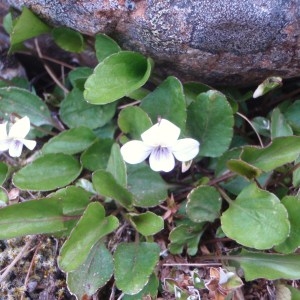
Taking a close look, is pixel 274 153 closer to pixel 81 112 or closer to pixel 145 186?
pixel 145 186

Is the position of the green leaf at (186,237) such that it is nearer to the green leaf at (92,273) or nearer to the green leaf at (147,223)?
the green leaf at (147,223)

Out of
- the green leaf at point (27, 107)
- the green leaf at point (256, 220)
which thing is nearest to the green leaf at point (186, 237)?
the green leaf at point (256, 220)

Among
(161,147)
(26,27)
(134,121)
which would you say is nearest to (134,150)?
(161,147)

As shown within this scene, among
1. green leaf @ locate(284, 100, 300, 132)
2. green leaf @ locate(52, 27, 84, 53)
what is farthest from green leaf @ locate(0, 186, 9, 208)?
green leaf @ locate(284, 100, 300, 132)

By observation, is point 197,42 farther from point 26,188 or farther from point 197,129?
point 26,188

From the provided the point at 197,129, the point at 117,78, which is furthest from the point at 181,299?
the point at 117,78

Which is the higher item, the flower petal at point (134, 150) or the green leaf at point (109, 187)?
the flower petal at point (134, 150)

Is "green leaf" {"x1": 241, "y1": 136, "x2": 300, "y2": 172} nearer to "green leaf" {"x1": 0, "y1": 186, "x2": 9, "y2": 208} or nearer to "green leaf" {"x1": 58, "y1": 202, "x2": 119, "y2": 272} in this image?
"green leaf" {"x1": 58, "y1": 202, "x2": 119, "y2": 272}
